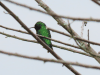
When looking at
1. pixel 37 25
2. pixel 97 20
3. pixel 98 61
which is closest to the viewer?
pixel 97 20

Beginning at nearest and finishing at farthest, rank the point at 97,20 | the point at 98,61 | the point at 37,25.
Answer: the point at 97,20 → the point at 98,61 → the point at 37,25

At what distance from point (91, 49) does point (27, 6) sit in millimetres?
1093

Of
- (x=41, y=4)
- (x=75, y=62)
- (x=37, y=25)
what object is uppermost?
(x=41, y=4)

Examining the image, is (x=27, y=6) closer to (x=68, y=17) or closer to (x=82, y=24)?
(x=68, y=17)

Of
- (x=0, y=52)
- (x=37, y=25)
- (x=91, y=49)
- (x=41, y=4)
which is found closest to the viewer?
(x=0, y=52)

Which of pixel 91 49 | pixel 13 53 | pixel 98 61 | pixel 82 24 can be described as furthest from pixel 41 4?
pixel 13 53

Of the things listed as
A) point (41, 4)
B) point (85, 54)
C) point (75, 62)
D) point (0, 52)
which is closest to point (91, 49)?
point (85, 54)

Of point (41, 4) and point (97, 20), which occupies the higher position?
point (41, 4)

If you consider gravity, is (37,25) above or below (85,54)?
above

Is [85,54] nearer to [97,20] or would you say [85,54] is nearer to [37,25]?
[97,20]

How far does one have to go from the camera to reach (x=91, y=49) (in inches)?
81.7

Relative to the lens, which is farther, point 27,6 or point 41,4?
point 41,4

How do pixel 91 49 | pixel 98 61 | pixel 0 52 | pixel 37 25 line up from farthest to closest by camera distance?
pixel 37 25 → pixel 91 49 → pixel 98 61 → pixel 0 52

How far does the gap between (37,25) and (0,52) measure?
7.49 ft
